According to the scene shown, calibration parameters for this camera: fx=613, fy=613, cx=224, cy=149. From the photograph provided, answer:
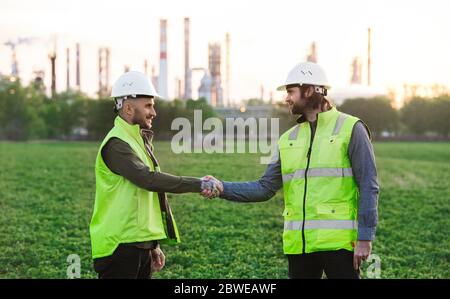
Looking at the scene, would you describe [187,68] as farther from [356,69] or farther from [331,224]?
[331,224]

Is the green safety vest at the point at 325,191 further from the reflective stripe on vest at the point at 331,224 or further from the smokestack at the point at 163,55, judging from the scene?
the smokestack at the point at 163,55

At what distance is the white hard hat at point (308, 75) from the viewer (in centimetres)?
406

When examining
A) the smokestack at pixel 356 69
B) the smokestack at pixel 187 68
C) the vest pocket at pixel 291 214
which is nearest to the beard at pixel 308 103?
the vest pocket at pixel 291 214

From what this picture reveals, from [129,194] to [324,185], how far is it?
4.21ft

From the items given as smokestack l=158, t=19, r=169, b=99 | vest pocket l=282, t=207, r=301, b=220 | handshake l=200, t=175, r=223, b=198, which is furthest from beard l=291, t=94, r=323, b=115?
smokestack l=158, t=19, r=169, b=99

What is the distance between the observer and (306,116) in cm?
414

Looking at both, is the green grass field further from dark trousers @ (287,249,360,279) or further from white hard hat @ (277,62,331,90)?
white hard hat @ (277,62,331,90)

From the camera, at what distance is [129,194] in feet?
13.4

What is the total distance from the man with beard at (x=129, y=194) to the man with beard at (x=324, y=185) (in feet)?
2.82

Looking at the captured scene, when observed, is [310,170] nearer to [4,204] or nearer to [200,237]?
[200,237]

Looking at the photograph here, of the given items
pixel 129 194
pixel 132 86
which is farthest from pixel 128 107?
pixel 129 194

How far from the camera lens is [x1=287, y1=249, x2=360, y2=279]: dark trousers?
388 centimetres

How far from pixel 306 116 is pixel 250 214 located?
287 inches

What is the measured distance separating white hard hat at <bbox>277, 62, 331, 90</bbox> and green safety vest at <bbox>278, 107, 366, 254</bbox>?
22 cm
